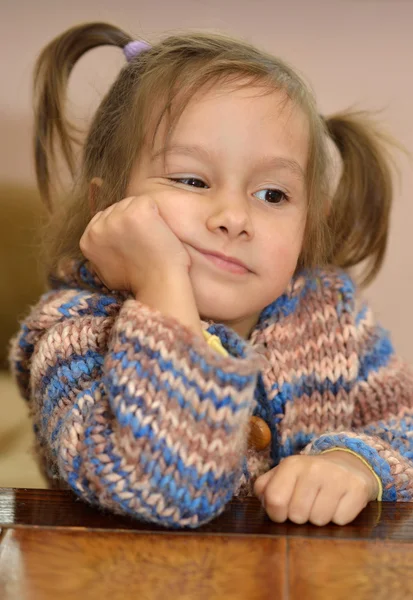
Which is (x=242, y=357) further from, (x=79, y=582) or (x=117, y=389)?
(x=79, y=582)

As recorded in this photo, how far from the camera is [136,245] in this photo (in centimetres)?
88

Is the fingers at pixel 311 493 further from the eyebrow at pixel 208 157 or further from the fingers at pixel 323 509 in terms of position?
the eyebrow at pixel 208 157

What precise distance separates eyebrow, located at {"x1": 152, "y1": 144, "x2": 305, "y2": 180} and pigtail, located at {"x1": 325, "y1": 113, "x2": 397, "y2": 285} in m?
0.26

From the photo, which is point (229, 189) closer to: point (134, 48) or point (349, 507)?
point (134, 48)

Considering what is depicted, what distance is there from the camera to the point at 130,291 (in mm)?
946

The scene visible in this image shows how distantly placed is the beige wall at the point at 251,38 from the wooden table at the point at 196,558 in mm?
909

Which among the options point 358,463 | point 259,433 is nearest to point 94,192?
point 259,433

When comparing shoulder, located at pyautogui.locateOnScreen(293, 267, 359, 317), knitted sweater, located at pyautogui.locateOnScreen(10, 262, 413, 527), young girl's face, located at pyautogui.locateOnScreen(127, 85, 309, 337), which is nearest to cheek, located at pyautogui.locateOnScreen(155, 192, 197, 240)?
young girl's face, located at pyautogui.locateOnScreen(127, 85, 309, 337)

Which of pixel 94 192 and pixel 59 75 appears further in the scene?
pixel 59 75

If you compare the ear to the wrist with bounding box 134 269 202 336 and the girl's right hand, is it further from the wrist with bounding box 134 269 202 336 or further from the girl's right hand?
the wrist with bounding box 134 269 202 336

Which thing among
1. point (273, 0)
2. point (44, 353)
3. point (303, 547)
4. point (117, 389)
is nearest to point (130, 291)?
point (44, 353)

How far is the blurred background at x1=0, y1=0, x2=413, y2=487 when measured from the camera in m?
1.42

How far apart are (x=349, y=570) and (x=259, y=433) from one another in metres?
0.38

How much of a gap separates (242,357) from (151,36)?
1.84 ft
